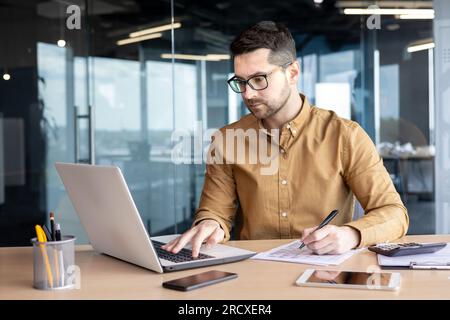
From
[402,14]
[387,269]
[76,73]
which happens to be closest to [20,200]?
[76,73]

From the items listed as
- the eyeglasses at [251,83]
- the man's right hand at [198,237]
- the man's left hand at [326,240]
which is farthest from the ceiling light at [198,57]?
the man's left hand at [326,240]

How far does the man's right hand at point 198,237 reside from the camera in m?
1.60

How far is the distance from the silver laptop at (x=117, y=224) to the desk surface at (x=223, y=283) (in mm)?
26

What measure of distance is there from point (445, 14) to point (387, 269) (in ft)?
10.2

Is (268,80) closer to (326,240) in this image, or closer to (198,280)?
(326,240)

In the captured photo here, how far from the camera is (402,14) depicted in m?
4.19

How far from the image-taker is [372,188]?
2.00 meters

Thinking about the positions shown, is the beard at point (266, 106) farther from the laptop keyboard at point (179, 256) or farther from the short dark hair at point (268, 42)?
the laptop keyboard at point (179, 256)

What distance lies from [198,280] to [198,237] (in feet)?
1.05

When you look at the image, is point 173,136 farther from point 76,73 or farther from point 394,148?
point 394,148

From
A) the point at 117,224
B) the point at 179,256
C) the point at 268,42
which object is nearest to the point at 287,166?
the point at 268,42

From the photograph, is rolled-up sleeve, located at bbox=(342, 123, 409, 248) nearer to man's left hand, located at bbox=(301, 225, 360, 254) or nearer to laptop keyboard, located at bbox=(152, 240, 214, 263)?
man's left hand, located at bbox=(301, 225, 360, 254)

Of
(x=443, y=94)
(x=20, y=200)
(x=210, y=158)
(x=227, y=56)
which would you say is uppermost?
(x=227, y=56)
